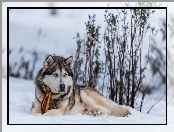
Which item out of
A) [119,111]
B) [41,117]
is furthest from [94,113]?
[41,117]

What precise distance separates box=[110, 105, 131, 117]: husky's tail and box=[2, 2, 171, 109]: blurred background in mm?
110

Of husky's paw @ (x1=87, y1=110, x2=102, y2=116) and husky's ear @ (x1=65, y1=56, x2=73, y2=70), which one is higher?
husky's ear @ (x1=65, y1=56, x2=73, y2=70)

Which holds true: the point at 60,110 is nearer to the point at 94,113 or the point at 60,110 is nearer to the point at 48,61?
the point at 94,113

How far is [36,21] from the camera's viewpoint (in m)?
3.58

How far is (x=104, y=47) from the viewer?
3693mm

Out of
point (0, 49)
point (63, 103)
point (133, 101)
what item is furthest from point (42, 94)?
point (133, 101)

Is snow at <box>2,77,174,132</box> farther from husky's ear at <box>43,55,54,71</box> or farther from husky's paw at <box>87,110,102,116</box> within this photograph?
husky's ear at <box>43,55,54,71</box>

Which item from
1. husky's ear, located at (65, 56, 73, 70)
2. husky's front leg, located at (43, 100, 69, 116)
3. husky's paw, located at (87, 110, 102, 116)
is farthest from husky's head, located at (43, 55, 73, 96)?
husky's paw, located at (87, 110, 102, 116)

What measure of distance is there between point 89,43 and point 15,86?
0.65 metres

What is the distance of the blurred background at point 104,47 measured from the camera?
3.56 m

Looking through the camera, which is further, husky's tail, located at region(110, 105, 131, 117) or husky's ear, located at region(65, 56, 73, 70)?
husky's tail, located at region(110, 105, 131, 117)

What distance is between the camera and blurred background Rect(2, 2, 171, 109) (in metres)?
3.56
